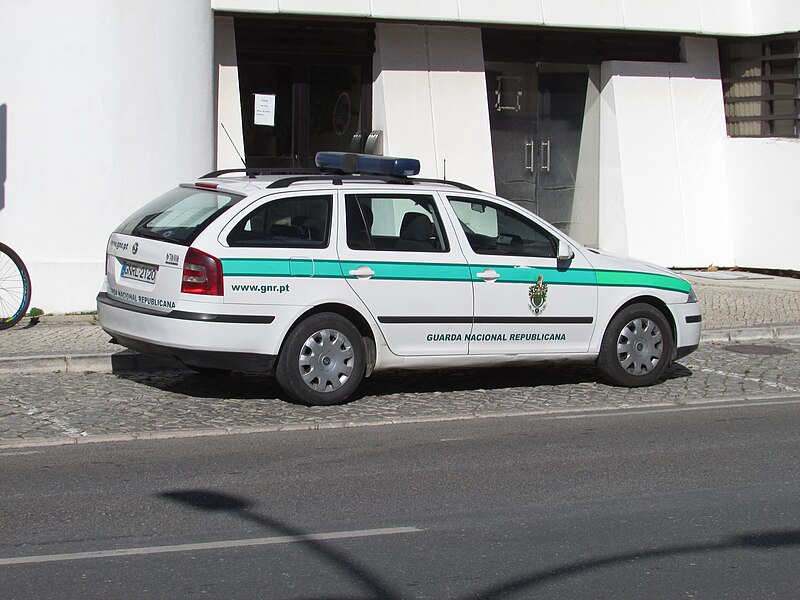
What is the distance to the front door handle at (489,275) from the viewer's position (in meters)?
9.76

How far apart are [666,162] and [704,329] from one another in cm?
587

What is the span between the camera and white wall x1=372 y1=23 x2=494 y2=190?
667 inches

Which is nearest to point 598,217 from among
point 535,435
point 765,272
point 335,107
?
point 765,272

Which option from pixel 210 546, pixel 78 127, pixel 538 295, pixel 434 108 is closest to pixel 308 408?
pixel 538 295

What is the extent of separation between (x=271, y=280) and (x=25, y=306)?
13.6 feet

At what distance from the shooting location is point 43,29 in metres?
13.1

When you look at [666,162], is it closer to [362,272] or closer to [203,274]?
[362,272]

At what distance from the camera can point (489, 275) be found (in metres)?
9.78

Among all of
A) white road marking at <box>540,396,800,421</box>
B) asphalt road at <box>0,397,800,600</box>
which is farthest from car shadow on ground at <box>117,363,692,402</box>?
asphalt road at <box>0,397,800,600</box>

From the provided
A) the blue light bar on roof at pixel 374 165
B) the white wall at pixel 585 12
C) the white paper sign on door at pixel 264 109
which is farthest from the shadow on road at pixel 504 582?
the white paper sign on door at pixel 264 109

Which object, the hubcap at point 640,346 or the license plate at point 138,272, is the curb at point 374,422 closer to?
the hubcap at point 640,346

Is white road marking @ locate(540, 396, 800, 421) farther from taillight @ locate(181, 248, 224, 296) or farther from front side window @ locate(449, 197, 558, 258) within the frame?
taillight @ locate(181, 248, 224, 296)

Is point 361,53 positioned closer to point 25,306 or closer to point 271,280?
point 25,306

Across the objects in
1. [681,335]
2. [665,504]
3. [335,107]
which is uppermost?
[335,107]
